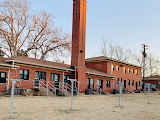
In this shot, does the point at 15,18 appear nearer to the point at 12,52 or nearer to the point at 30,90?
the point at 12,52

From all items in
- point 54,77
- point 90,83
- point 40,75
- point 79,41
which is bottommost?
point 90,83

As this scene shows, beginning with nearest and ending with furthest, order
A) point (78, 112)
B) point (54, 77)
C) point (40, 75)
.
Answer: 1. point (78, 112)
2. point (40, 75)
3. point (54, 77)

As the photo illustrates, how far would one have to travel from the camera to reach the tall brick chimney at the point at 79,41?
1080 inches

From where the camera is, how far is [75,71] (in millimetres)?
26641

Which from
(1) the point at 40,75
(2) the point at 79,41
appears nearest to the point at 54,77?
(1) the point at 40,75

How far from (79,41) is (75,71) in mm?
4114

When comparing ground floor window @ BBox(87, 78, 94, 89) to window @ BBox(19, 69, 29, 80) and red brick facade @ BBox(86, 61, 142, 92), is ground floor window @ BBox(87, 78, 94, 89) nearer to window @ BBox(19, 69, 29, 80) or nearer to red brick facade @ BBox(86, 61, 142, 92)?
red brick facade @ BBox(86, 61, 142, 92)

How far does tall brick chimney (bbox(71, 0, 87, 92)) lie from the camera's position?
90.0ft

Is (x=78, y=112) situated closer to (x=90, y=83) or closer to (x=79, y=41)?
(x=79, y=41)

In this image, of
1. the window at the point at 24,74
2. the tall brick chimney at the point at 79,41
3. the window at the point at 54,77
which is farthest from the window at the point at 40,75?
the tall brick chimney at the point at 79,41

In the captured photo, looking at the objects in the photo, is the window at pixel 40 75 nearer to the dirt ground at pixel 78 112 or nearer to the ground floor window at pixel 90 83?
the ground floor window at pixel 90 83

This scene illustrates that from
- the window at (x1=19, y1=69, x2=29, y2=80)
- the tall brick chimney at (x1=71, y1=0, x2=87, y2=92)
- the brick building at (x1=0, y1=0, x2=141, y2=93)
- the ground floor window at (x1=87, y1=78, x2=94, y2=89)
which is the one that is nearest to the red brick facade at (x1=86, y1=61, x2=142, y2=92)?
the brick building at (x1=0, y1=0, x2=141, y2=93)

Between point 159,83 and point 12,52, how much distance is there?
123 ft

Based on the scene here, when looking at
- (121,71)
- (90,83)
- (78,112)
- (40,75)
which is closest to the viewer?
(78,112)
